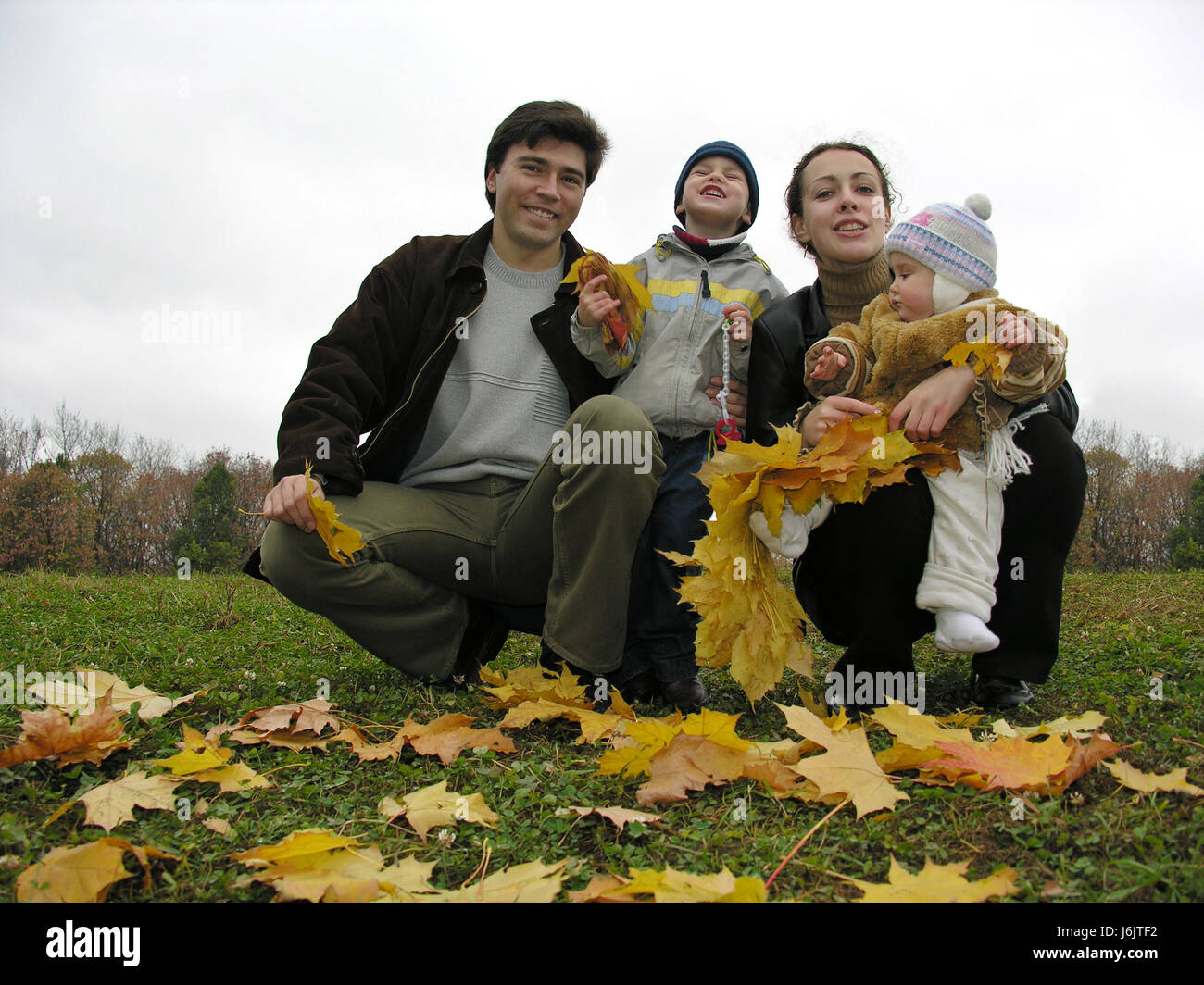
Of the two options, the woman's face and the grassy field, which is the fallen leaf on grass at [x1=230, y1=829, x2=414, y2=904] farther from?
the woman's face

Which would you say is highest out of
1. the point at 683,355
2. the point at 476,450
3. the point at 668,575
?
the point at 683,355

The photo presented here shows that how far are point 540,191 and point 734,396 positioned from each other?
114 cm

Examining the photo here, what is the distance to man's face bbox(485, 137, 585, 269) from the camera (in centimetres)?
332

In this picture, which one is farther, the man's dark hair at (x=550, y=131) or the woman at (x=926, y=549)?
the man's dark hair at (x=550, y=131)

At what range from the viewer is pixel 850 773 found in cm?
180

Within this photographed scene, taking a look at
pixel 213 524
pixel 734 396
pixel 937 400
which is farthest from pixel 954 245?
pixel 213 524

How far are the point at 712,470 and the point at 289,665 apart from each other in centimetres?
202

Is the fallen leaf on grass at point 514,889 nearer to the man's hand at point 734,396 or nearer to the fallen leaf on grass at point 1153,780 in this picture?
the fallen leaf on grass at point 1153,780

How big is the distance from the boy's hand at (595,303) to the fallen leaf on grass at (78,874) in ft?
6.86

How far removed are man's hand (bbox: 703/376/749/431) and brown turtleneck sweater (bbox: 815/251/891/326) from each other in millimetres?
415

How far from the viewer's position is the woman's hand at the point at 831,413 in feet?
8.46

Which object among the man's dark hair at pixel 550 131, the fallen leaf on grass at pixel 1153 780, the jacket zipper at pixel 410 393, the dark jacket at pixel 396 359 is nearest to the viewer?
the fallen leaf on grass at pixel 1153 780

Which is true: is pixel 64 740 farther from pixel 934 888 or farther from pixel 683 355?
pixel 683 355

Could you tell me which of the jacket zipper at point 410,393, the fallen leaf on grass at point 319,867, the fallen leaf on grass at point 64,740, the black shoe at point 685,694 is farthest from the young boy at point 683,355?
the fallen leaf on grass at point 64,740
